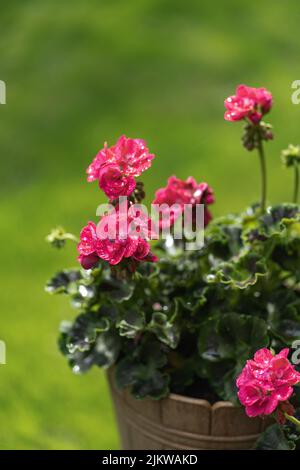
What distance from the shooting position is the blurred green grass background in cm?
205

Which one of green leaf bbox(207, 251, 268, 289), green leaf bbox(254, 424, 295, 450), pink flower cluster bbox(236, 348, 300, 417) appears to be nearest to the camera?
pink flower cluster bbox(236, 348, 300, 417)

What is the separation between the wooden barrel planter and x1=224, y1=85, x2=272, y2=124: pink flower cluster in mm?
450

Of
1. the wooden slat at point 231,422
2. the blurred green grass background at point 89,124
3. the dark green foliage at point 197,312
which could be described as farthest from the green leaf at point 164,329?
the blurred green grass background at point 89,124

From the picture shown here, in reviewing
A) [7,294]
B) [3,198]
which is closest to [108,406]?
[7,294]

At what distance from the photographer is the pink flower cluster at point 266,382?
1004mm

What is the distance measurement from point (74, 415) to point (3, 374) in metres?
0.24

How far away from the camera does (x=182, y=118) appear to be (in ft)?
10.3

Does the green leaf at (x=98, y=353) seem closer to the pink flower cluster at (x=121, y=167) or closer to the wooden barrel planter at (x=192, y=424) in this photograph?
the wooden barrel planter at (x=192, y=424)

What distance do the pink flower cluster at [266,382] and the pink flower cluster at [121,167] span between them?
297mm

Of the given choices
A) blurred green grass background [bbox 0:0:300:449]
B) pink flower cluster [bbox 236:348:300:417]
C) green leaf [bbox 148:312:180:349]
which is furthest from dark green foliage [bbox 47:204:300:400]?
blurred green grass background [bbox 0:0:300:449]

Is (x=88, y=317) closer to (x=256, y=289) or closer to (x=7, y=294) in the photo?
(x=256, y=289)

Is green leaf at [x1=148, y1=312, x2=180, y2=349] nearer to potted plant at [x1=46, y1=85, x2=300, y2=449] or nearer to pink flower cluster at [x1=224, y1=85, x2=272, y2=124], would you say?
potted plant at [x1=46, y1=85, x2=300, y2=449]

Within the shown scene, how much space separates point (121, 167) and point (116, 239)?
13 centimetres

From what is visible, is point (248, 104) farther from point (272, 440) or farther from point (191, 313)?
point (272, 440)
